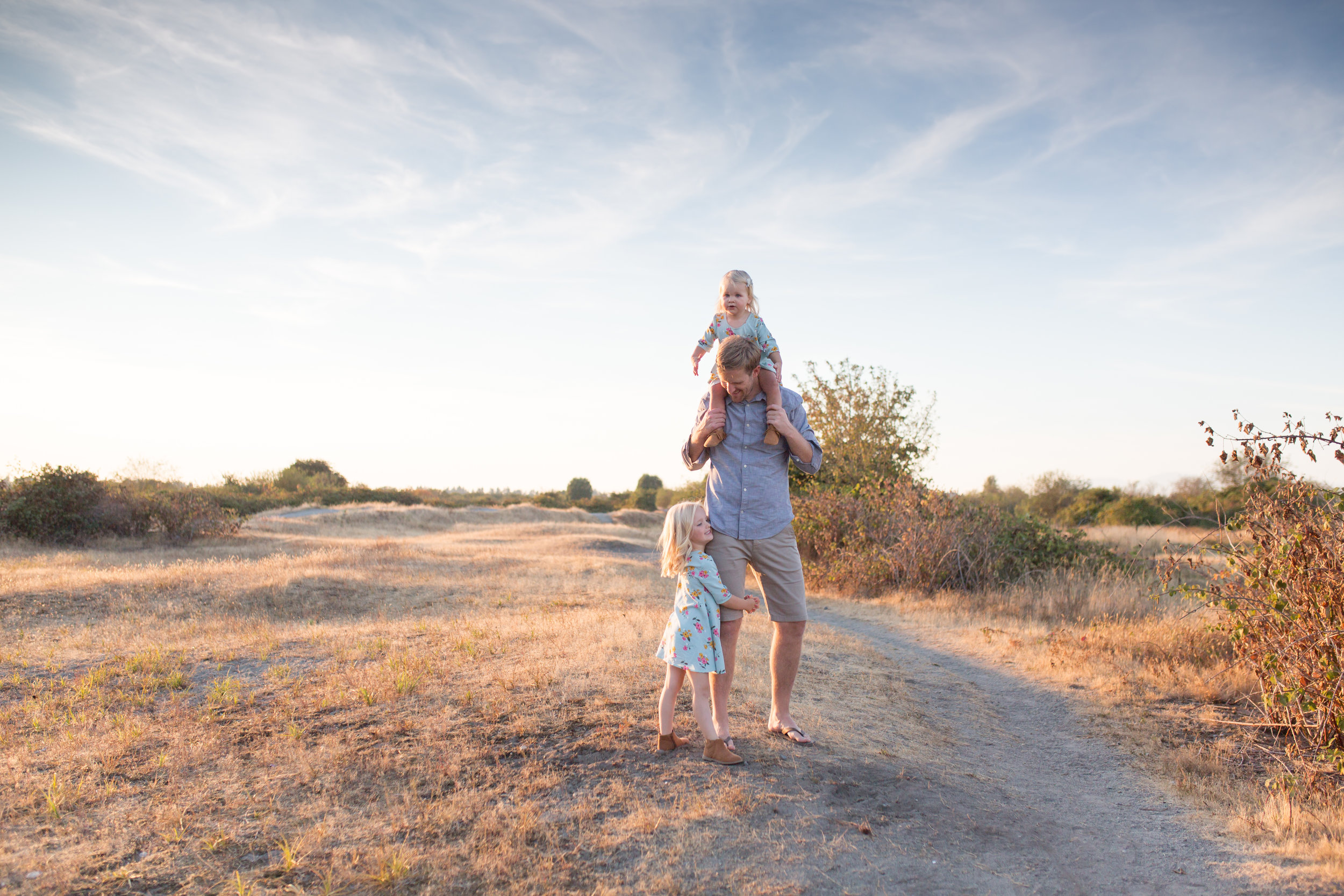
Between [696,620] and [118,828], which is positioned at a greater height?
[696,620]

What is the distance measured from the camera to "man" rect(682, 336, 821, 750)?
4188 mm

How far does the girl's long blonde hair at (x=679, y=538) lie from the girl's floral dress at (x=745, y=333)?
733 millimetres

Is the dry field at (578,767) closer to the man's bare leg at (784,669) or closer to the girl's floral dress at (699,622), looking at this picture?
the man's bare leg at (784,669)

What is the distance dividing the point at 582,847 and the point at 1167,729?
485cm

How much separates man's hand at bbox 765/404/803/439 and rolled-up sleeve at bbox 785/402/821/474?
0.30 ft

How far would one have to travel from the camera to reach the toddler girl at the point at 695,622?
13.5 feet

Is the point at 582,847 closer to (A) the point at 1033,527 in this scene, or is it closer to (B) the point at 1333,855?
(B) the point at 1333,855

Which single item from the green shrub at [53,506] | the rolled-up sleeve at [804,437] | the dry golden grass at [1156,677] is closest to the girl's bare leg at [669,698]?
the rolled-up sleeve at [804,437]

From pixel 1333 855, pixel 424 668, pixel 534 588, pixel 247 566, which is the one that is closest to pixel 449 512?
pixel 247 566

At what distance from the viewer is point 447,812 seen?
142 inches

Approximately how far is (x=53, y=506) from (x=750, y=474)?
19053 millimetres

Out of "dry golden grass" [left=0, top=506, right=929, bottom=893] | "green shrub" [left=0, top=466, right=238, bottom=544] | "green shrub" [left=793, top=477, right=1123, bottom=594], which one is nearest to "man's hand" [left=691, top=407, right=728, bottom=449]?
"dry golden grass" [left=0, top=506, right=929, bottom=893]

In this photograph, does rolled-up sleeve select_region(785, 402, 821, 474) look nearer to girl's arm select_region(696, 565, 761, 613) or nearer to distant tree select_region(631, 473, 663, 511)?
girl's arm select_region(696, 565, 761, 613)

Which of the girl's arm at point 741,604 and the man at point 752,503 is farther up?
the man at point 752,503
